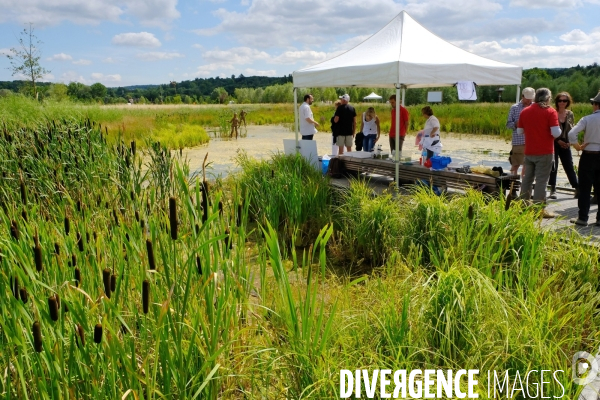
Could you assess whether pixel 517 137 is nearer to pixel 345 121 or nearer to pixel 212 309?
pixel 345 121

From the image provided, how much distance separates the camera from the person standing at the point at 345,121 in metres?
9.29

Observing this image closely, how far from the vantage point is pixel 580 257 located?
11.0 feet

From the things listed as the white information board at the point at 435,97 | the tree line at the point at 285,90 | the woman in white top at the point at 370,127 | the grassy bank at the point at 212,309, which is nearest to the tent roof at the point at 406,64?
the woman in white top at the point at 370,127

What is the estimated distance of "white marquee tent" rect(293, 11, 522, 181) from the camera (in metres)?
6.23

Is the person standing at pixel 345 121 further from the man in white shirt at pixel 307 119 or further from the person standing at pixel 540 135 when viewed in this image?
the person standing at pixel 540 135

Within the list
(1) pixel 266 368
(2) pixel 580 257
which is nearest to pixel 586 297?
(2) pixel 580 257

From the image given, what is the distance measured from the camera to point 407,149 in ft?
46.9

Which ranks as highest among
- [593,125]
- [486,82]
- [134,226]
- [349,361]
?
[486,82]

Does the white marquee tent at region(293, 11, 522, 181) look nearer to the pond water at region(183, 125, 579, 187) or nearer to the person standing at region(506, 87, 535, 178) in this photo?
the person standing at region(506, 87, 535, 178)

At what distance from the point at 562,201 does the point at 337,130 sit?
442 cm

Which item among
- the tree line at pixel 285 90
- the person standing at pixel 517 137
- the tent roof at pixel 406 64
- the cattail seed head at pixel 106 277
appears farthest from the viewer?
the tree line at pixel 285 90

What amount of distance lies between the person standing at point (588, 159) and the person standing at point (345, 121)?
15.5 feet

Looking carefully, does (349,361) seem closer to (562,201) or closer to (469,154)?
(562,201)

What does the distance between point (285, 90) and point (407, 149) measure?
1951 inches
